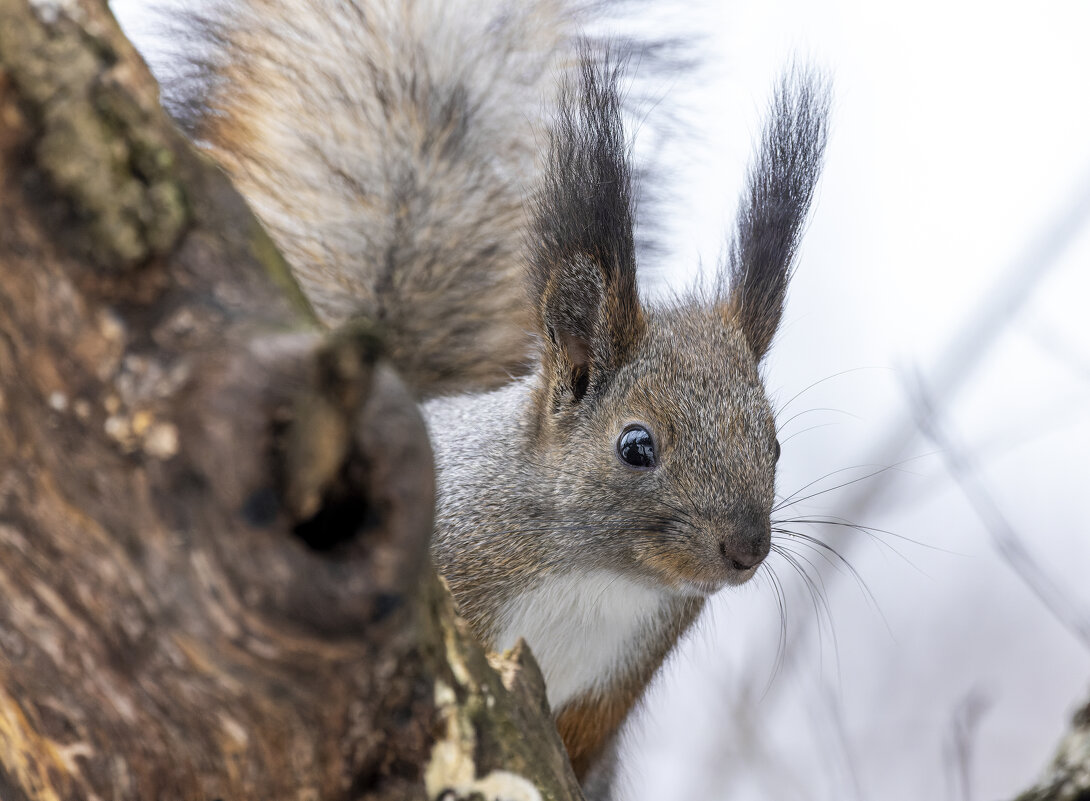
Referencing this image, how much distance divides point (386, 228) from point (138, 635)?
1.56 m

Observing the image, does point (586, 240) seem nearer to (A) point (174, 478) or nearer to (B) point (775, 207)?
(B) point (775, 207)

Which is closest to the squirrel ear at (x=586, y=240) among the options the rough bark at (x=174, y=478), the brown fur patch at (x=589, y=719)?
the brown fur patch at (x=589, y=719)

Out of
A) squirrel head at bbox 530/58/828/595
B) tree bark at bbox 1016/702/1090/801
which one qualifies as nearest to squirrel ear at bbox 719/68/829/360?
squirrel head at bbox 530/58/828/595

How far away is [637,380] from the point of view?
1.77 metres

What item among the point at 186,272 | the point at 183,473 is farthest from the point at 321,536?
the point at 186,272

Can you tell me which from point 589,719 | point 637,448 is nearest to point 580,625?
point 589,719

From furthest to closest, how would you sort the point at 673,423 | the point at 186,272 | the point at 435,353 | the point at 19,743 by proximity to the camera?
the point at 435,353, the point at 673,423, the point at 19,743, the point at 186,272

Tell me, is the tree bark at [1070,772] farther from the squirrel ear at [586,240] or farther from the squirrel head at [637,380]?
the squirrel ear at [586,240]

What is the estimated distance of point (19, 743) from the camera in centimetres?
81

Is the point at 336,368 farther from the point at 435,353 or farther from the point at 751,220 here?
the point at 435,353

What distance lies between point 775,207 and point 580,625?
0.88m

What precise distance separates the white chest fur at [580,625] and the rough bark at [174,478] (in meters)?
1.01

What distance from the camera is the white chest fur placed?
1783mm

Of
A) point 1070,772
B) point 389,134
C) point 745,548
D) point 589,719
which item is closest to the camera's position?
point 1070,772
